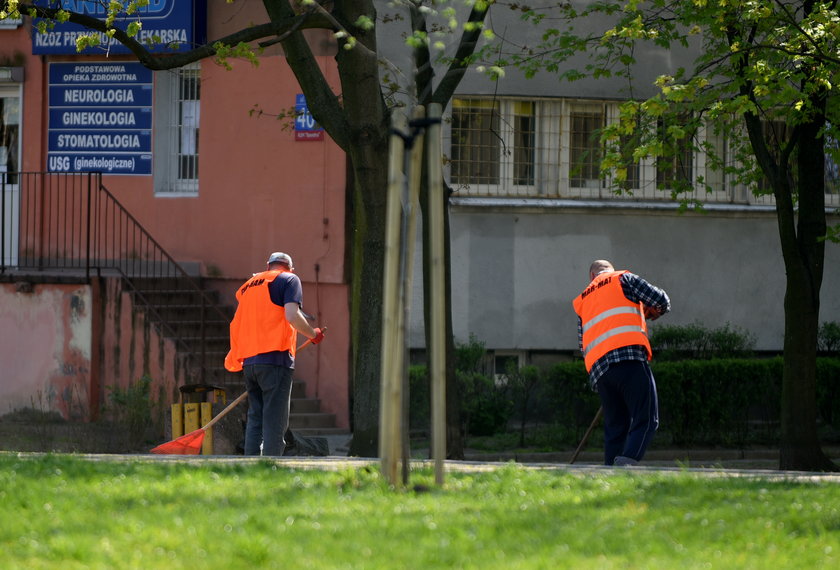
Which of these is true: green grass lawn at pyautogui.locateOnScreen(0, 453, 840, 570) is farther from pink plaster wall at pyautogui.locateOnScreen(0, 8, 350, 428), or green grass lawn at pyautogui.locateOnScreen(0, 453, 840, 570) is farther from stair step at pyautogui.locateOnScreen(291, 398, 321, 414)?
pink plaster wall at pyautogui.locateOnScreen(0, 8, 350, 428)

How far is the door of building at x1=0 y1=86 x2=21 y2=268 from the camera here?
1716 centimetres

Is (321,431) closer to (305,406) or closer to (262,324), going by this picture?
(305,406)

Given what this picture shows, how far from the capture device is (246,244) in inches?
639

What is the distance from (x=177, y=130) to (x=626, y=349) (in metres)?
9.08

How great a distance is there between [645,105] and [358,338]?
314 cm

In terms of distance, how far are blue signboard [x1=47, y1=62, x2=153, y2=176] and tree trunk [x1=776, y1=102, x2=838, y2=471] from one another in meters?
Result: 8.35

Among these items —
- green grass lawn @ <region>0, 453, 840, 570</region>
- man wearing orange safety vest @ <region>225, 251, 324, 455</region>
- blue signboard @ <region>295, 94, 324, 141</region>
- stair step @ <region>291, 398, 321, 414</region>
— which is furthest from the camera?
blue signboard @ <region>295, 94, 324, 141</region>

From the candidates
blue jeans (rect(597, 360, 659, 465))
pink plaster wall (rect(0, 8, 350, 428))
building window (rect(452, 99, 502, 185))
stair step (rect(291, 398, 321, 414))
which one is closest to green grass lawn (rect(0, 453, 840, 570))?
blue jeans (rect(597, 360, 659, 465))

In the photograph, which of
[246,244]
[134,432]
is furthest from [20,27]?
[134,432]

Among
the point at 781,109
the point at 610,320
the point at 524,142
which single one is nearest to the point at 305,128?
the point at 524,142

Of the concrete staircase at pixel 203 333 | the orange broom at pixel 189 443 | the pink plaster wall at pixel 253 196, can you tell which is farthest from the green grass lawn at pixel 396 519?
the pink plaster wall at pixel 253 196

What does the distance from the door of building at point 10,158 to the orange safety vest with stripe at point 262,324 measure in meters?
8.00

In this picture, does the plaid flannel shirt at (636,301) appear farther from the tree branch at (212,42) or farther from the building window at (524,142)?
the building window at (524,142)

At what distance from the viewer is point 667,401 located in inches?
562
